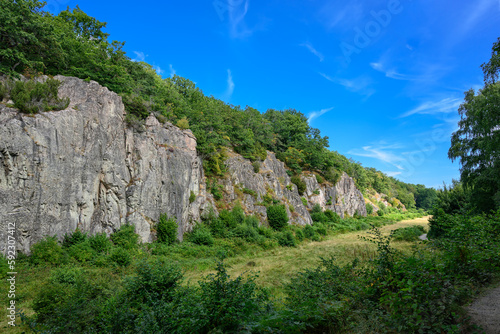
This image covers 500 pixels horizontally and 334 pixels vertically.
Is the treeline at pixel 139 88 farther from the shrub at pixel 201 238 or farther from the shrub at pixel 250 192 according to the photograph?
the shrub at pixel 201 238

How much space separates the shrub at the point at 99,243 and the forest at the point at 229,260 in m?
0.12

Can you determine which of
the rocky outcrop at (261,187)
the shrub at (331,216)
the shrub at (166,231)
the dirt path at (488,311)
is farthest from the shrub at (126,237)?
the shrub at (331,216)

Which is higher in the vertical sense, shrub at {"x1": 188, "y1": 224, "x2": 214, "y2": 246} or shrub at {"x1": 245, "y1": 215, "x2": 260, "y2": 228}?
shrub at {"x1": 245, "y1": 215, "x2": 260, "y2": 228}

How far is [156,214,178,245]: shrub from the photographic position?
1827cm

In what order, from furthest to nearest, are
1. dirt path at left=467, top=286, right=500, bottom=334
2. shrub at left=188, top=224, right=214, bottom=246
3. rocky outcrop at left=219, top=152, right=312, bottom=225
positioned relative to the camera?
rocky outcrop at left=219, top=152, right=312, bottom=225, shrub at left=188, top=224, right=214, bottom=246, dirt path at left=467, top=286, right=500, bottom=334

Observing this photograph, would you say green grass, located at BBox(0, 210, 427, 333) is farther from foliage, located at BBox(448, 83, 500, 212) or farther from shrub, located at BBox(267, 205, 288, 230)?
foliage, located at BBox(448, 83, 500, 212)

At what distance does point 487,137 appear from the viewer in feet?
53.7

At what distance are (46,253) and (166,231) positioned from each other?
7801 mm

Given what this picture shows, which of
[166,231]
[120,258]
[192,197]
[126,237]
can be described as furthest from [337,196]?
[120,258]

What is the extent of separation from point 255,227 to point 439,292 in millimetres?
22538

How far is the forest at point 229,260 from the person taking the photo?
4742 millimetres

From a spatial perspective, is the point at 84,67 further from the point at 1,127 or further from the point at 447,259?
the point at 447,259

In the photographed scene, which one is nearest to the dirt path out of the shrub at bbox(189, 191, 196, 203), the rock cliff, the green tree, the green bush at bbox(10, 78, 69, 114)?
the green tree

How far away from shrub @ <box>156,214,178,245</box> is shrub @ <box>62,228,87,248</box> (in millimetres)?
5434
